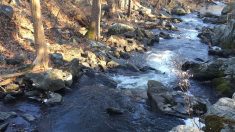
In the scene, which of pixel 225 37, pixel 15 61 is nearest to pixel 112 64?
pixel 15 61

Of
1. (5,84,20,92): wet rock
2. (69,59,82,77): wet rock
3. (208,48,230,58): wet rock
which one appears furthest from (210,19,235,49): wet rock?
(5,84,20,92): wet rock

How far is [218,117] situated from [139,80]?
1191cm

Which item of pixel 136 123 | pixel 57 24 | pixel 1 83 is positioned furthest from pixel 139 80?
pixel 57 24

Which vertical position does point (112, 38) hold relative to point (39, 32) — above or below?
below

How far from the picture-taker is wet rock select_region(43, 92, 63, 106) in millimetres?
16141

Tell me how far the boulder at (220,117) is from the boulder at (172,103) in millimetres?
5770

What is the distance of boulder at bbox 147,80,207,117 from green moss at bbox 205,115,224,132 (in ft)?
21.1

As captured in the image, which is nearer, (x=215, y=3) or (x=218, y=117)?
(x=218, y=117)

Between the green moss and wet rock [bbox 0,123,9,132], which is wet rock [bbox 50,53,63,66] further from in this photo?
the green moss

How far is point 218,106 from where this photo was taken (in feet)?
31.0

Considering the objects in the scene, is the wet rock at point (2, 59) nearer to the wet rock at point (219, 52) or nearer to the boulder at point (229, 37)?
the wet rock at point (219, 52)

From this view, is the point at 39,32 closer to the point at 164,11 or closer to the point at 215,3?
the point at 164,11

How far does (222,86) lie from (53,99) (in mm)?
9190

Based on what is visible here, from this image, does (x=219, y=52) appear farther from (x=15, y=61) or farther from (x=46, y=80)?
(x=15, y=61)
